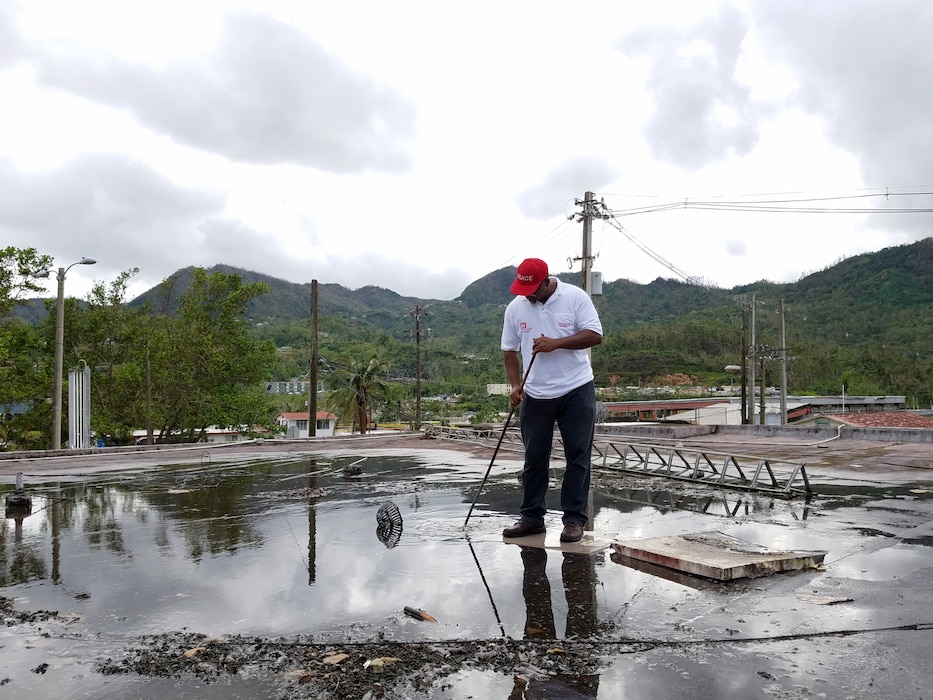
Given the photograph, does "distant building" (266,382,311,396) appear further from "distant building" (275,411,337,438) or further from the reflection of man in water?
the reflection of man in water

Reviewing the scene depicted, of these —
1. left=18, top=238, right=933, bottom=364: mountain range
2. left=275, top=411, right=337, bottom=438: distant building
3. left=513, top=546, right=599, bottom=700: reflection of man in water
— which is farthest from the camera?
left=18, top=238, right=933, bottom=364: mountain range

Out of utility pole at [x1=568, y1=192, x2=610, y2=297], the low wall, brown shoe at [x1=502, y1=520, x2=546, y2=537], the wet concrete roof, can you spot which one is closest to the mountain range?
the low wall

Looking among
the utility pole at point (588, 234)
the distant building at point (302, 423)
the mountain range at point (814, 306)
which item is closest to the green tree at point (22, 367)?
the utility pole at point (588, 234)

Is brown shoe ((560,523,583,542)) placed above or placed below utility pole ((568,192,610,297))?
below

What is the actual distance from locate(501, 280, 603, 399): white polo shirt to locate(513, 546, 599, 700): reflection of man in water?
44.1 inches

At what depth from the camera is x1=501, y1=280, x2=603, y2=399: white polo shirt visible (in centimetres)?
491

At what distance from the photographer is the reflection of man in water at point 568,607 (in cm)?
241

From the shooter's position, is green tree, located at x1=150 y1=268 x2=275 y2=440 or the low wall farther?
green tree, located at x1=150 y1=268 x2=275 y2=440

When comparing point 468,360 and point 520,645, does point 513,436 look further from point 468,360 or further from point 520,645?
point 468,360

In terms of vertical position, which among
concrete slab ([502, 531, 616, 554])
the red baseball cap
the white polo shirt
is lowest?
concrete slab ([502, 531, 616, 554])

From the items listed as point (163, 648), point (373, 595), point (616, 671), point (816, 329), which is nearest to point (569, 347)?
point (373, 595)

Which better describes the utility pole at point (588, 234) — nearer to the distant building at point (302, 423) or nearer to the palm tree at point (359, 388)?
the palm tree at point (359, 388)

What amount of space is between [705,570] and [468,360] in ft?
364

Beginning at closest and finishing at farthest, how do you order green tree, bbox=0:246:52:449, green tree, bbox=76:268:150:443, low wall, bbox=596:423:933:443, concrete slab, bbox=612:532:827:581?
concrete slab, bbox=612:532:827:581
low wall, bbox=596:423:933:443
green tree, bbox=0:246:52:449
green tree, bbox=76:268:150:443
